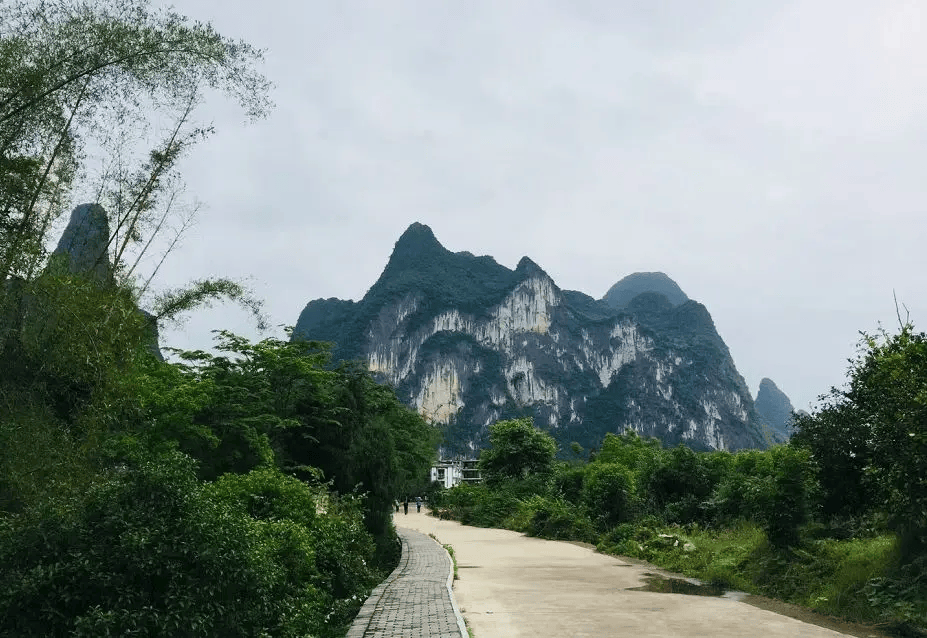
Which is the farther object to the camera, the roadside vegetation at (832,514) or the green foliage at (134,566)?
the roadside vegetation at (832,514)

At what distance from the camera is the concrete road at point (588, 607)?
27.2 ft

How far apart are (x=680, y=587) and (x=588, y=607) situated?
325cm

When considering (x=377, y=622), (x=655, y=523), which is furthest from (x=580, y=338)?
(x=377, y=622)

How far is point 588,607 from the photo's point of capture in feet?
32.7

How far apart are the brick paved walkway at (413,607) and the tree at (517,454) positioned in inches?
876

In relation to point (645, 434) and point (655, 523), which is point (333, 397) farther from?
point (645, 434)

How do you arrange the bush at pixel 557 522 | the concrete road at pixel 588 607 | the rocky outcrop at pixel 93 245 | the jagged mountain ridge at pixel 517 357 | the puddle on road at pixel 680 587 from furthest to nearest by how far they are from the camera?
the jagged mountain ridge at pixel 517 357 < the bush at pixel 557 522 < the puddle on road at pixel 680 587 < the rocky outcrop at pixel 93 245 < the concrete road at pixel 588 607

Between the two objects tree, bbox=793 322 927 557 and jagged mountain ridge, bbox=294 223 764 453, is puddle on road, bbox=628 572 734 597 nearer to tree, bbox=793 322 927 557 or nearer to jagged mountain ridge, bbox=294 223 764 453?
tree, bbox=793 322 927 557

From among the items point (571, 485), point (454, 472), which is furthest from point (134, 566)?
point (454, 472)

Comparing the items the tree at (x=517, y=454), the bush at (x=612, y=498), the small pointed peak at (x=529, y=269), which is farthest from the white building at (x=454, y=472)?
the bush at (x=612, y=498)

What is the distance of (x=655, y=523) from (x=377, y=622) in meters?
13.7

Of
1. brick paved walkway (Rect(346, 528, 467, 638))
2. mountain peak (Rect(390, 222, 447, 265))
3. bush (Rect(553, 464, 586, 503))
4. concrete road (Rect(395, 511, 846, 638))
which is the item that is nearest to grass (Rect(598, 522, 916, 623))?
concrete road (Rect(395, 511, 846, 638))

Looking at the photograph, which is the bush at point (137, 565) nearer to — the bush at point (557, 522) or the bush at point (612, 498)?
the bush at point (612, 498)

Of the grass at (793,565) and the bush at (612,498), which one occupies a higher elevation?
the bush at (612,498)
